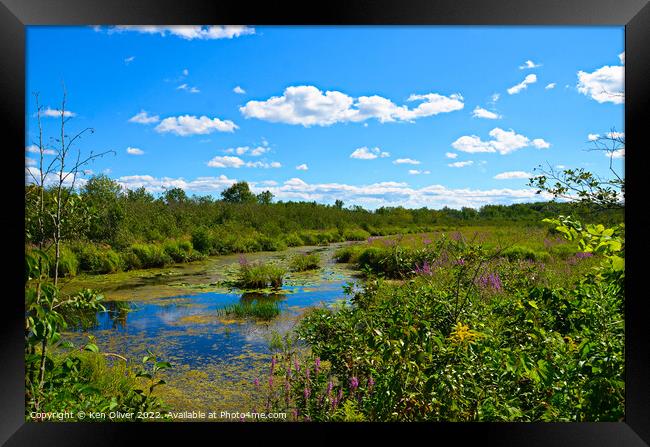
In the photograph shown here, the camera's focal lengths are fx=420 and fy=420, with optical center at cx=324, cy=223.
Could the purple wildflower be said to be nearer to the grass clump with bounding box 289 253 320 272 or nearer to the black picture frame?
the black picture frame

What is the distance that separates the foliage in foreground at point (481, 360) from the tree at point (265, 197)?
1.11 m

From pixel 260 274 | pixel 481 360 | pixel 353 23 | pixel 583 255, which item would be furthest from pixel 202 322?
Answer: pixel 583 255

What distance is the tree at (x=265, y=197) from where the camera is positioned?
10.2 feet

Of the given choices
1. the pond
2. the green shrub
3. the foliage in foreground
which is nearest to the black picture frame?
the foliage in foreground

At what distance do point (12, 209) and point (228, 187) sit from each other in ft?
4.86

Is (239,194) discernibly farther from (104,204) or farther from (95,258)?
(95,258)

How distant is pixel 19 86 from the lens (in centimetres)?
178

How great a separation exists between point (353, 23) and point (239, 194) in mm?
1790

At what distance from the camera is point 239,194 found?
3205 millimetres

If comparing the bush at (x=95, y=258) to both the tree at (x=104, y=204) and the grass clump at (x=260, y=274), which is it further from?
the grass clump at (x=260, y=274)

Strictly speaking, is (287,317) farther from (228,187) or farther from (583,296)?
(583,296)

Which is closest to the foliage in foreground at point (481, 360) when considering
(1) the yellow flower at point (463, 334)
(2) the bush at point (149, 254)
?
(1) the yellow flower at point (463, 334)

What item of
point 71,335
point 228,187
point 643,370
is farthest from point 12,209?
point 643,370

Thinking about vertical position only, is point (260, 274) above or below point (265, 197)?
below
